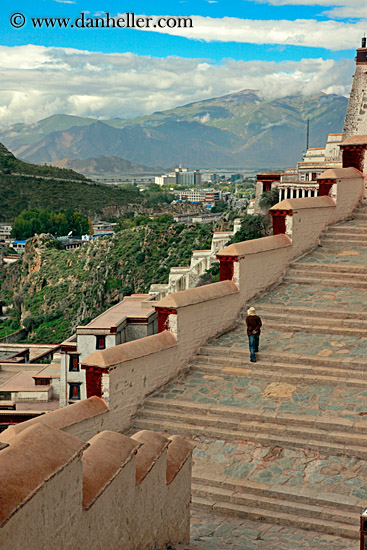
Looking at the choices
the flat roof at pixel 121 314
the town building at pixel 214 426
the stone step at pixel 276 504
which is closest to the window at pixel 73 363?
the flat roof at pixel 121 314

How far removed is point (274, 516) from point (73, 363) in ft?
62.4

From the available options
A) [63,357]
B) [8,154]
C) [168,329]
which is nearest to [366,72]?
[63,357]

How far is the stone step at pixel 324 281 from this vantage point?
11.2 metres

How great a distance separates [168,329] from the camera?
30.8 feet

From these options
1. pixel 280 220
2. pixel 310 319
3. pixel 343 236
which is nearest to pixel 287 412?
pixel 310 319

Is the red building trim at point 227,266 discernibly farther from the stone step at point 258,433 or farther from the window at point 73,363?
the window at point 73,363

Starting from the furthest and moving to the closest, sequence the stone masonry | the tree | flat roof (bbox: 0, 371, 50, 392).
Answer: the stone masonry < the tree < flat roof (bbox: 0, 371, 50, 392)

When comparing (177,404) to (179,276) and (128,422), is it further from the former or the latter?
(179,276)

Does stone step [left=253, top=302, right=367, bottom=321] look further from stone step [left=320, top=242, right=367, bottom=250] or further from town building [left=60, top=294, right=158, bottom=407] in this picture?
town building [left=60, top=294, right=158, bottom=407]

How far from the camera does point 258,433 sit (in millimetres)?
7816

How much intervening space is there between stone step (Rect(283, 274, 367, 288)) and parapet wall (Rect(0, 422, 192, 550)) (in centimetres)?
568

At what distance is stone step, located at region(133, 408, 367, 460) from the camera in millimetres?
7347

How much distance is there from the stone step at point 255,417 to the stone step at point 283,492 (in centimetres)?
87

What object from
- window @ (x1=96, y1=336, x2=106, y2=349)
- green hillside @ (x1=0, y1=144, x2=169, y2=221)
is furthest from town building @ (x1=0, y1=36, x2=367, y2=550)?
green hillside @ (x1=0, y1=144, x2=169, y2=221)
